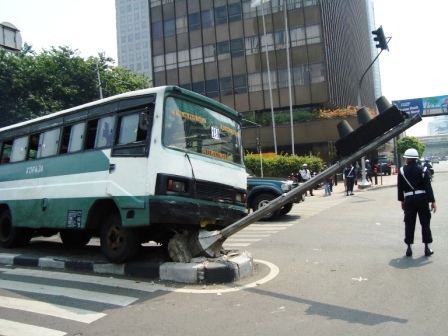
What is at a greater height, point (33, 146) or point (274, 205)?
point (33, 146)

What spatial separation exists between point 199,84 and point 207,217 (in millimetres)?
40634

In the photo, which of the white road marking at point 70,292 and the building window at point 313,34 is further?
the building window at point 313,34

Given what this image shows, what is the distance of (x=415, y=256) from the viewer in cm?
744

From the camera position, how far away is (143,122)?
657 centimetres

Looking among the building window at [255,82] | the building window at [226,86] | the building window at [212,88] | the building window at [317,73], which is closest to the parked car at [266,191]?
the building window at [317,73]

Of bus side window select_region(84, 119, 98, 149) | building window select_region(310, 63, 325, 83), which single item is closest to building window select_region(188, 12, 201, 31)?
building window select_region(310, 63, 325, 83)

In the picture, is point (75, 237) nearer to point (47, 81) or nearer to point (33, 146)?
point (33, 146)

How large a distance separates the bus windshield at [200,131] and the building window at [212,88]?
124ft

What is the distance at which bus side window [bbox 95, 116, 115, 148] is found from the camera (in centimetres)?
722

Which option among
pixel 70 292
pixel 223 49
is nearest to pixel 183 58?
pixel 223 49

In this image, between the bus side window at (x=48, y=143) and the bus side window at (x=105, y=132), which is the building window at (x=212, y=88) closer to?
the bus side window at (x=48, y=143)

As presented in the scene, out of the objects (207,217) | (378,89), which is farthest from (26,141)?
(378,89)

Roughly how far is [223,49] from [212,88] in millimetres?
4340

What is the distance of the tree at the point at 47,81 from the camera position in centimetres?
2786
